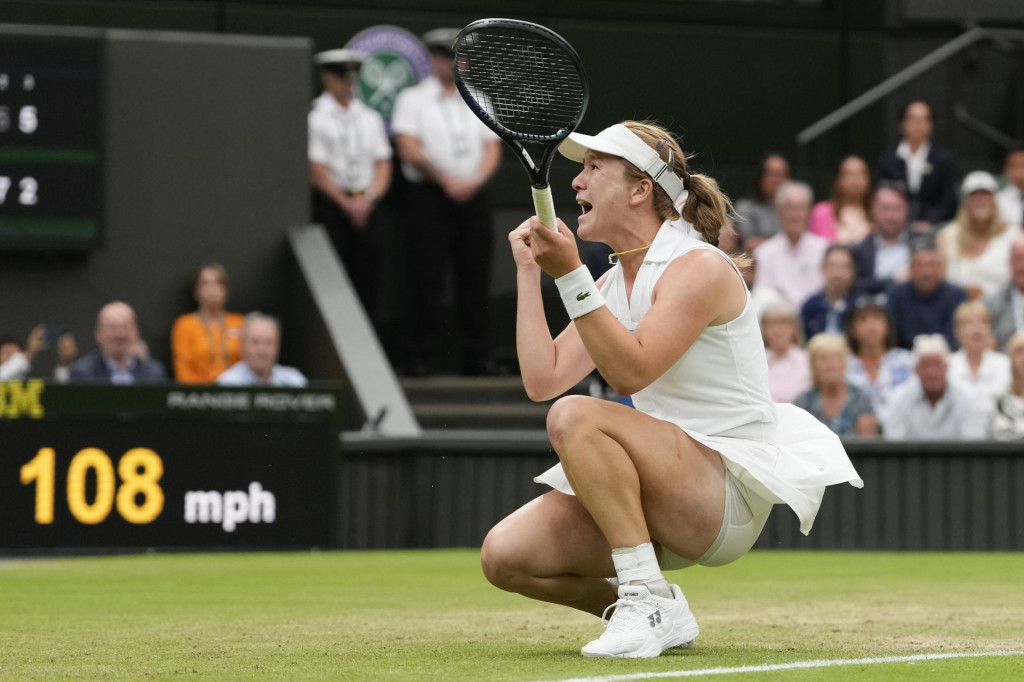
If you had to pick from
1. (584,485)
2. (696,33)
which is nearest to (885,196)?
(696,33)

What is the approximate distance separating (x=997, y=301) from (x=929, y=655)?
7.09 m

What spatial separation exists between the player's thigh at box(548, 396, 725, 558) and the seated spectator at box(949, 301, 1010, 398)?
6294 mm

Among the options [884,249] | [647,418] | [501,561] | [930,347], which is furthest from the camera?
[884,249]

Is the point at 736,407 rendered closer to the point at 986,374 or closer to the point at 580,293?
the point at 580,293

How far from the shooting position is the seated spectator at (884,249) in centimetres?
1184

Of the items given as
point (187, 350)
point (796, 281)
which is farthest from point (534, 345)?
point (796, 281)

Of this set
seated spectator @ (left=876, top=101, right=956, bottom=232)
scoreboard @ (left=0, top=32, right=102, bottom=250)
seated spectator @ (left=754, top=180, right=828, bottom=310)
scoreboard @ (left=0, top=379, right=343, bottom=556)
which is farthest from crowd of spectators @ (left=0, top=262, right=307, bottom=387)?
seated spectator @ (left=876, top=101, right=956, bottom=232)

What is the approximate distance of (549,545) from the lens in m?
4.82

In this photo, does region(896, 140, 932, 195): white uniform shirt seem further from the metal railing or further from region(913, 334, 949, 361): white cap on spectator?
region(913, 334, 949, 361): white cap on spectator

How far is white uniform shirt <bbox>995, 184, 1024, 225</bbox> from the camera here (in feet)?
41.7

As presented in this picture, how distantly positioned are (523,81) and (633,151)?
0.63m

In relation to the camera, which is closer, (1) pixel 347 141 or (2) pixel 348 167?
(1) pixel 347 141

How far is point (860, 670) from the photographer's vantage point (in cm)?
443

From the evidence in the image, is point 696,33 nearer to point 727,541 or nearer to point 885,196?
point 885,196
